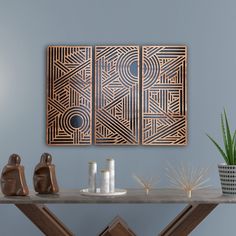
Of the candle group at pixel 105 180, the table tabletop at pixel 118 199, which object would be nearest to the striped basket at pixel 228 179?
the table tabletop at pixel 118 199

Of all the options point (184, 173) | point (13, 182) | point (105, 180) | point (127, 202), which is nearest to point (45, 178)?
point (13, 182)

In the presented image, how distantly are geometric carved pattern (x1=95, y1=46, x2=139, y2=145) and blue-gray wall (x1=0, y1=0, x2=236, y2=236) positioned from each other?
0.08 meters

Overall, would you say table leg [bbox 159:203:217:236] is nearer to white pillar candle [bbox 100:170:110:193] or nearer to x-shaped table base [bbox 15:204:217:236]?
x-shaped table base [bbox 15:204:217:236]

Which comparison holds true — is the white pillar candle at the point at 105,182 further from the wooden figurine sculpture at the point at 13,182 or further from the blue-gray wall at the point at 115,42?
the blue-gray wall at the point at 115,42

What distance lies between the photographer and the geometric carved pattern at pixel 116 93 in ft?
9.22

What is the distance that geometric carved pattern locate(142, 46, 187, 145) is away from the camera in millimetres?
2809

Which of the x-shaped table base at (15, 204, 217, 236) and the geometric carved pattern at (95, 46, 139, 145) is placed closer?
the x-shaped table base at (15, 204, 217, 236)

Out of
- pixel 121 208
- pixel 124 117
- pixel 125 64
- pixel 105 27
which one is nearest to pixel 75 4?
pixel 105 27

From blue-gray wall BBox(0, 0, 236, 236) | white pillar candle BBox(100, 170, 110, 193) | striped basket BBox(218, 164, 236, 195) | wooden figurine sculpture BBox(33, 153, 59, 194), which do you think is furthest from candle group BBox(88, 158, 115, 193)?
striped basket BBox(218, 164, 236, 195)

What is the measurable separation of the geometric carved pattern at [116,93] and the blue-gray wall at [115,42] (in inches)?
3.1

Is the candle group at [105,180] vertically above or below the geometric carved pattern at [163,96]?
below

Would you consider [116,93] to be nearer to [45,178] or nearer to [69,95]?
[69,95]

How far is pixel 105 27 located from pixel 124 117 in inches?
22.4

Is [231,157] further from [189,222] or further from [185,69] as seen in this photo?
[185,69]
